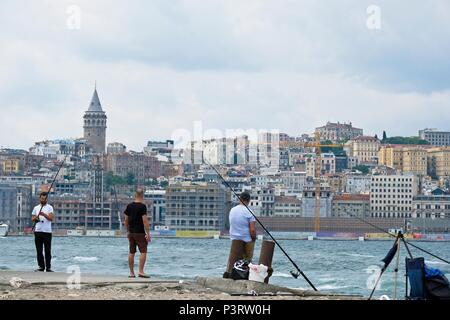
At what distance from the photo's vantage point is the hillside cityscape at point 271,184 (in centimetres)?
5378

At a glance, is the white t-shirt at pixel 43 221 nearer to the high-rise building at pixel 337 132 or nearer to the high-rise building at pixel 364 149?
the high-rise building at pixel 337 132

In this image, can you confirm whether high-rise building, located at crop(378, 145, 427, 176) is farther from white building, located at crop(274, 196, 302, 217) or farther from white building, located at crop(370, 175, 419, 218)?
white building, located at crop(274, 196, 302, 217)

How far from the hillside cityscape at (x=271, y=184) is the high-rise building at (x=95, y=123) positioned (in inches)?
346

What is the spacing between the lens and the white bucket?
284 inches

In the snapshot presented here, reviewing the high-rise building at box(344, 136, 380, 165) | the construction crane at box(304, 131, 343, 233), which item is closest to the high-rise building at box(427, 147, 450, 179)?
the high-rise building at box(344, 136, 380, 165)

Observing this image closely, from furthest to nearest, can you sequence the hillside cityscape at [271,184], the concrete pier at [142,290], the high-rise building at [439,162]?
the high-rise building at [439,162]
the hillside cityscape at [271,184]
the concrete pier at [142,290]

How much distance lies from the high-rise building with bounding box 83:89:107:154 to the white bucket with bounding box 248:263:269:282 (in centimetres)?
1244

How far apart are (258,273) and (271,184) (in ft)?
185

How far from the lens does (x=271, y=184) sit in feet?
209

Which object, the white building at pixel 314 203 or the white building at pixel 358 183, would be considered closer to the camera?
the white building at pixel 314 203

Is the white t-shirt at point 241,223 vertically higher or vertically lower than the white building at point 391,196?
lower

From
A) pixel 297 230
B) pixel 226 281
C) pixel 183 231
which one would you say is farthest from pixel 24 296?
pixel 297 230

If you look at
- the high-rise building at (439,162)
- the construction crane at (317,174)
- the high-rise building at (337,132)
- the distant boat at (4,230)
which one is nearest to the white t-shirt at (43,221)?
the distant boat at (4,230)
